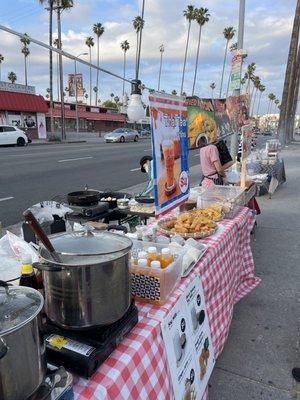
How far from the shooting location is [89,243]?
5.15 feet

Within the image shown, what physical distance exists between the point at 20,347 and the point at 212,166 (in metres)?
4.82

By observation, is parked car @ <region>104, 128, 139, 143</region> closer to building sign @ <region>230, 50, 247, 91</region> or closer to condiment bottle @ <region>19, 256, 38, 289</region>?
building sign @ <region>230, 50, 247, 91</region>

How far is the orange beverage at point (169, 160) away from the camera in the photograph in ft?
9.22

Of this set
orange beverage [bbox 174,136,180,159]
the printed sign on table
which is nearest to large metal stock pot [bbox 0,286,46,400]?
the printed sign on table

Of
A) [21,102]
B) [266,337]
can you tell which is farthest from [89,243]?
[21,102]

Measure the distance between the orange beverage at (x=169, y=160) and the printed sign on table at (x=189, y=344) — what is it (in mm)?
976

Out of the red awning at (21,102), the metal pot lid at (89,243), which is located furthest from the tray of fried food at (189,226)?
the red awning at (21,102)

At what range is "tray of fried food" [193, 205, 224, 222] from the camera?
11.0 ft

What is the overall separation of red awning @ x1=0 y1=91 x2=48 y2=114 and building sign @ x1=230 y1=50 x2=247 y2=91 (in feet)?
98.2

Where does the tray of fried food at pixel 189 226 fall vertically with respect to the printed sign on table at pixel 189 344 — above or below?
above

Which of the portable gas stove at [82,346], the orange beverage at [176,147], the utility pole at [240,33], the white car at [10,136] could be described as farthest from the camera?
the white car at [10,136]

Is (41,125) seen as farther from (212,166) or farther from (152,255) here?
(152,255)

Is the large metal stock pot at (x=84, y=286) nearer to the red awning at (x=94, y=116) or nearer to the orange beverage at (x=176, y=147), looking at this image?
the orange beverage at (x=176, y=147)

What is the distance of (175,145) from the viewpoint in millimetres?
3004
